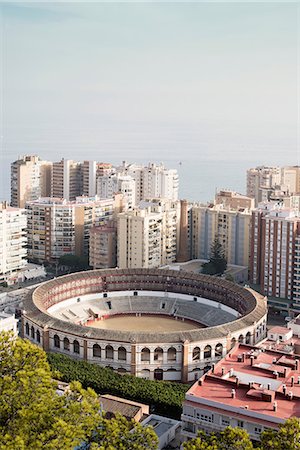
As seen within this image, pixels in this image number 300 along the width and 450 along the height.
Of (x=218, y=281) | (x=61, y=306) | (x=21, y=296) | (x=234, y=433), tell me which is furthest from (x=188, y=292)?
(x=234, y=433)

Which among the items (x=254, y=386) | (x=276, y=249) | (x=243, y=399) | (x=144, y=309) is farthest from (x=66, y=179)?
(x=243, y=399)

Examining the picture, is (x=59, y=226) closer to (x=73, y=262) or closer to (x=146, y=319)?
(x=73, y=262)

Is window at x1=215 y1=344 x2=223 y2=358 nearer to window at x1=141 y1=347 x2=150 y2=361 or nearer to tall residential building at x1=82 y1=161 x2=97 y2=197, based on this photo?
window at x1=141 y1=347 x2=150 y2=361

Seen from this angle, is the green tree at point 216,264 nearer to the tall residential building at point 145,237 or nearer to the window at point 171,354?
the tall residential building at point 145,237

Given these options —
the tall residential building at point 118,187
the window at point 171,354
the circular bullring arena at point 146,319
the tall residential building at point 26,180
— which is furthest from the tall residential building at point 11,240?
the window at point 171,354

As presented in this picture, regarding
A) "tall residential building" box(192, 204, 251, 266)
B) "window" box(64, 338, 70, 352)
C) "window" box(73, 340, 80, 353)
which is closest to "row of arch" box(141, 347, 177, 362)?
"window" box(73, 340, 80, 353)
